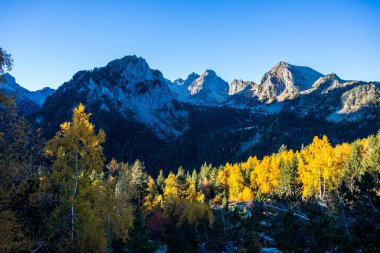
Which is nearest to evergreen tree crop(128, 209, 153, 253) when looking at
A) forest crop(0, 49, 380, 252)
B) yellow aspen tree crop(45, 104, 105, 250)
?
forest crop(0, 49, 380, 252)

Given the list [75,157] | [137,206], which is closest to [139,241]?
[75,157]

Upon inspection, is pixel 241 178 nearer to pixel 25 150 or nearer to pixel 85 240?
pixel 85 240

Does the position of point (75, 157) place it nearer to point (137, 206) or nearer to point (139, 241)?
point (139, 241)

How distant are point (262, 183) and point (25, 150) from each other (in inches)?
3225

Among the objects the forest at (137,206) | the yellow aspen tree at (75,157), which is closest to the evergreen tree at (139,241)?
the forest at (137,206)

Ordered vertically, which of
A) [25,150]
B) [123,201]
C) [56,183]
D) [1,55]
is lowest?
[123,201]

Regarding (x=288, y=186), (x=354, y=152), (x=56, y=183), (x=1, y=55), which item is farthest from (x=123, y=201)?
(x=354, y=152)

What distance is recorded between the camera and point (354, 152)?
214 ft

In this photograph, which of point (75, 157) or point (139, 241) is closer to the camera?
point (75, 157)

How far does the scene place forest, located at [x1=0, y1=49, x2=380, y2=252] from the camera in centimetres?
1523

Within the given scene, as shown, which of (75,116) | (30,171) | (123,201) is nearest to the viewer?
(30,171)

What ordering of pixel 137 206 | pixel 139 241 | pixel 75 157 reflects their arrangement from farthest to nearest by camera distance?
pixel 137 206 < pixel 139 241 < pixel 75 157

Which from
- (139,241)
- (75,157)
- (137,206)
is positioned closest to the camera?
(75,157)

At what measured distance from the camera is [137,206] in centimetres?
4047
